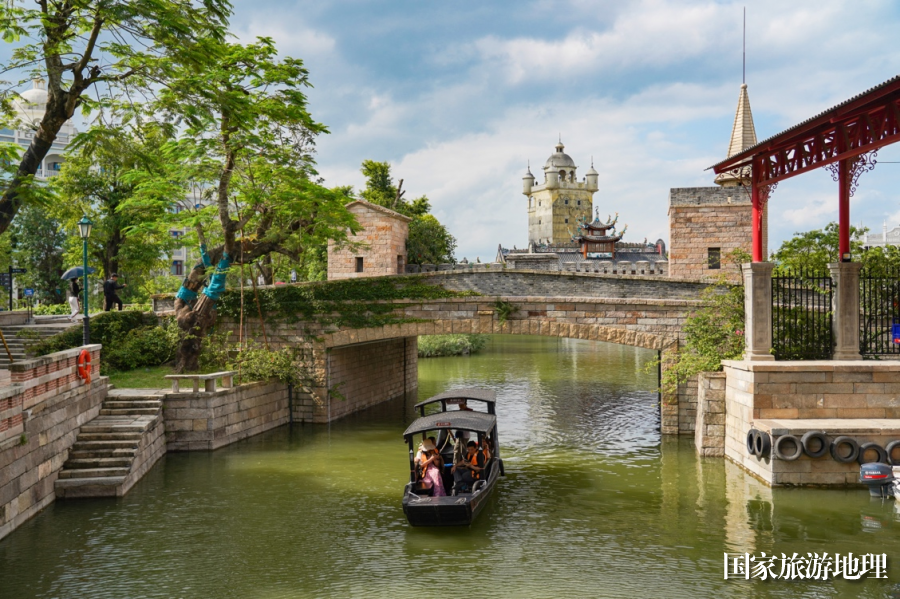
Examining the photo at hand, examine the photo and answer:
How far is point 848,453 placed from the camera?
1451cm

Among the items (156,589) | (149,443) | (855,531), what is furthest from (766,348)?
(149,443)

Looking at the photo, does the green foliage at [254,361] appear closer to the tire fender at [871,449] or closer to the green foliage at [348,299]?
the green foliage at [348,299]

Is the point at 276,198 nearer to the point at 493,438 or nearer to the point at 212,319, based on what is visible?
the point at 212,319

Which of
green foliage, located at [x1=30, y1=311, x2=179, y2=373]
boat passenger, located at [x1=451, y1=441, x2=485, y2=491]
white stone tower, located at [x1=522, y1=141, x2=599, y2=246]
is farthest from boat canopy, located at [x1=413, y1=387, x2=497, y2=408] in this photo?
white stone tower, located at [x1=522, y1=141, x2=599, y2=246]

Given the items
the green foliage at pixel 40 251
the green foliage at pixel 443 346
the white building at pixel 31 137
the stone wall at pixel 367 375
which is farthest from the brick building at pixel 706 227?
the green foliage at pixel 40 251

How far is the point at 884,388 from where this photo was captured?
1573 cm

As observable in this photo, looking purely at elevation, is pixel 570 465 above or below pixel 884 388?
below

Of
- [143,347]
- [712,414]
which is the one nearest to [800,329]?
[712,414]

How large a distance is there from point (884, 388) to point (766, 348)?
2371mm

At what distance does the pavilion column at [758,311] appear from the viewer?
16406mm

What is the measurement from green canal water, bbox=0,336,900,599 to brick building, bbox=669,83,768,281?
8.52m

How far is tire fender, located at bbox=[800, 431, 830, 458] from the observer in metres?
14.4

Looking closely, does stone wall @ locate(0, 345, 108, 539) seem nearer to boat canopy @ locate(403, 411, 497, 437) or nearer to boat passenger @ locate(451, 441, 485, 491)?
boat canopy @ locate(403, 411, 497, 437)

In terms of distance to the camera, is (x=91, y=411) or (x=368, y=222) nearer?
(x=91, y=411)
